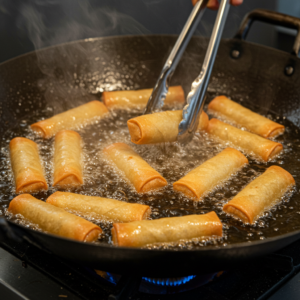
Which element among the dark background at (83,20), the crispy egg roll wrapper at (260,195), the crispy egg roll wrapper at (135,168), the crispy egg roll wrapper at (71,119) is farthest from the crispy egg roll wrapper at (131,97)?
the crispy egg roll wrapper at (260,195)

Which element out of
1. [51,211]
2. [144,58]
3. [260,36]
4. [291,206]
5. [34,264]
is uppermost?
[260,36]

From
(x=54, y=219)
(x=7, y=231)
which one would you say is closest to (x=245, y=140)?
(x=54, y=219)

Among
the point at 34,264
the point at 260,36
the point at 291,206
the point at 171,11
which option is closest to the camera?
the point at 34,264

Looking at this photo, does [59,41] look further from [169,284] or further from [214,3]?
[169,284]

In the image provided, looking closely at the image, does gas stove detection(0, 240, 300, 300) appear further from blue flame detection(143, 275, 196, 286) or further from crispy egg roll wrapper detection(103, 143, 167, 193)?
crispy egg roll wrapper detection(103, 143, 167, 193)

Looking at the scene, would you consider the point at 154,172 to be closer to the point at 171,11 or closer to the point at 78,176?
the point at 78,176

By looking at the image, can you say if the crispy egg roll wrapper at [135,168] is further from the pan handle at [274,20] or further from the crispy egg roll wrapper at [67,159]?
the pan handle at [274,20]

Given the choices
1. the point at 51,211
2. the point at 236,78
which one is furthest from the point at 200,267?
the point at 236,78
